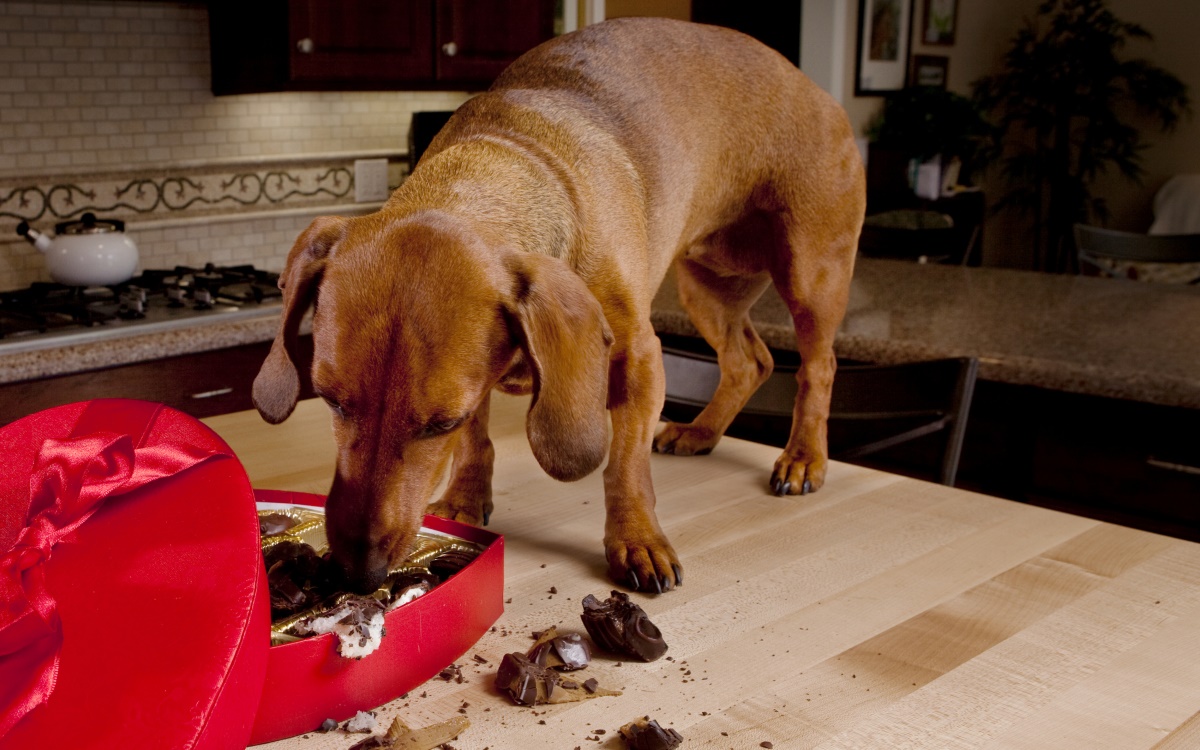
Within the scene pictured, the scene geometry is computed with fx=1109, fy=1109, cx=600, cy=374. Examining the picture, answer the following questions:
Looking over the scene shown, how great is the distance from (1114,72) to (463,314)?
7561 millimetres

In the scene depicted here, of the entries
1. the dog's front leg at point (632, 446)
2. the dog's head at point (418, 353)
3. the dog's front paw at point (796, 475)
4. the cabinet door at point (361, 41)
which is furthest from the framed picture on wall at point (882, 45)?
the dog's head at point (418, 353)

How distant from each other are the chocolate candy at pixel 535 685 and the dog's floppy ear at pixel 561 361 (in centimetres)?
18

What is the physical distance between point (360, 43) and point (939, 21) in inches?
207

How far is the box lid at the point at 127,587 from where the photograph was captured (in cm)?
62

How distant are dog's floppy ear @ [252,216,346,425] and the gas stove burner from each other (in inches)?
73.0

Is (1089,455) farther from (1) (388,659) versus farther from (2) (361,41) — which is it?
(2) (361,41)

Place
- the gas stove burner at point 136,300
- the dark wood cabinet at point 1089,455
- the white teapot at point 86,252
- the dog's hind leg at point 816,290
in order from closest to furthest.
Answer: the dog's hind leg at point 816,290
the dark wood cabinet at point 1089,455
the gas stove burner at point 136,300
the white teapot at point 86,252

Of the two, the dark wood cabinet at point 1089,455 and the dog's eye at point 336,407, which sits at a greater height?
the dog's eye at point 336,407

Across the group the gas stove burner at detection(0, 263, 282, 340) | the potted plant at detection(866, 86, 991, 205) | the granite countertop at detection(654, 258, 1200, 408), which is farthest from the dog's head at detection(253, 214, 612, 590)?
the potted plant at detection(866, 86, 991, 205)

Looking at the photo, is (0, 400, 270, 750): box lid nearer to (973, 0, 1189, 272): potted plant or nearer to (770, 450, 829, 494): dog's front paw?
(770, 450, 829, 494): dog's front paw

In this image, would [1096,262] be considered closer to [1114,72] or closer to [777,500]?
[777,500]

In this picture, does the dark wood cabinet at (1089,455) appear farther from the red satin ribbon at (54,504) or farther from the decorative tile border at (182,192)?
the decorative tile border at (182,192)

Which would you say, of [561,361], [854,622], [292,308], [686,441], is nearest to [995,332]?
[686,441]

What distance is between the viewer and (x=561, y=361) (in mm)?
977
